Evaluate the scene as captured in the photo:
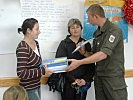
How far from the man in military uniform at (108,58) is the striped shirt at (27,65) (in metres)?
0.32

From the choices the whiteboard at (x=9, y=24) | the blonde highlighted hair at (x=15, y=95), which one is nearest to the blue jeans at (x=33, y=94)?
the whiteboard at (x=9, y=24)

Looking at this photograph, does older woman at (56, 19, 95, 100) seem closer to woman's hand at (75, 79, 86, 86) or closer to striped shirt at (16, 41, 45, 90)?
woman's hand at (75, 79, 86, 86)

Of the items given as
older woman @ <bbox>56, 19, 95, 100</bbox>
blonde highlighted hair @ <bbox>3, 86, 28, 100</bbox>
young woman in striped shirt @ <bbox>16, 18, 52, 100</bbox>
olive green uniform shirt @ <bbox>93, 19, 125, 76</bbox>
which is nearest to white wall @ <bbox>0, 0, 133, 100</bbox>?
older woman @ <bbox>56, 19, 95, 100</bbox>

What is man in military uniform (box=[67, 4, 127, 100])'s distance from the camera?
228 cm

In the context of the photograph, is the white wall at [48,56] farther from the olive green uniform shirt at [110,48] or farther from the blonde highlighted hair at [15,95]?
the blonde highlighted hair at [15,95]

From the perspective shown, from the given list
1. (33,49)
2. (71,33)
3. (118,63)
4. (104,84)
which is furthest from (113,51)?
(33,49)

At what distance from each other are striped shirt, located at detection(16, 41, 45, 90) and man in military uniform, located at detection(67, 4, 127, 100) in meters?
0.32

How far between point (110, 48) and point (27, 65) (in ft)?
2.53

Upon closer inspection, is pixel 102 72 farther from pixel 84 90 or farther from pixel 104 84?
pixel 84 90

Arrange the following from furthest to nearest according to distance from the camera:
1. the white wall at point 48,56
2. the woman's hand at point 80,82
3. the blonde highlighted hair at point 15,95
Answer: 1. the white wall at point 48,56
2. the woman's hand at point 80,82
3. the blonde highlighted hair at point 15,95

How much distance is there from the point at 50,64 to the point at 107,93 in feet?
2.12

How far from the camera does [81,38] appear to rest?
2701mm

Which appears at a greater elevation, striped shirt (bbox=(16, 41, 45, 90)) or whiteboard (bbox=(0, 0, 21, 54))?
whiteboard (bbox=(0, 0, 21, 54))

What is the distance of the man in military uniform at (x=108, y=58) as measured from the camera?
2275 mm
